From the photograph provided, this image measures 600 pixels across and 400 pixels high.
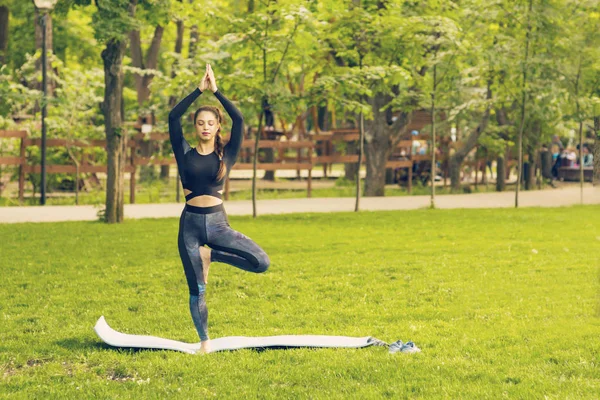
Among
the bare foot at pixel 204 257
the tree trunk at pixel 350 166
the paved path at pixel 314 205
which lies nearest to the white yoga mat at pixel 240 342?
the bare foot at pixel 204 257

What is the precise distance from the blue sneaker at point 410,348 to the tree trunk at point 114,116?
10.3 metres

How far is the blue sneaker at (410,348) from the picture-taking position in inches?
340

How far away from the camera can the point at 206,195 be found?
26.6 feet

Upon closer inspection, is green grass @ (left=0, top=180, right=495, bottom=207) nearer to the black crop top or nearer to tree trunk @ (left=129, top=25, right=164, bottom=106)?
tree trunk @ (left=129, top=25, right=164, bottom=106)

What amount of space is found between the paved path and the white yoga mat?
34.9ft

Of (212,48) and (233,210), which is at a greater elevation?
(212,48)

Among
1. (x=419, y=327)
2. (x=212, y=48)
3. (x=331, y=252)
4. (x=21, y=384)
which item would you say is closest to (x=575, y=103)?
(x=212, y=48)

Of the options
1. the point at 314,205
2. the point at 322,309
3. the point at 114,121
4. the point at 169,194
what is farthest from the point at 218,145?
the point at 169,194

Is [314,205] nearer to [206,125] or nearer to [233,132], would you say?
[233,132]

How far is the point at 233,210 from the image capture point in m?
22.0

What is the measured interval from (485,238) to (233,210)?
21.2 feet

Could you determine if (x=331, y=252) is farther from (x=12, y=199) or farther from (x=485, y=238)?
(x=12, y=199)

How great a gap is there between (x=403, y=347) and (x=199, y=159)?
7.63 feet

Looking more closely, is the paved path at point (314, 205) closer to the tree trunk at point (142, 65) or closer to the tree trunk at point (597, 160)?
the tree trunk at point (142, 65)
